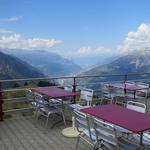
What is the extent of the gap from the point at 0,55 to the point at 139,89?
372 feet

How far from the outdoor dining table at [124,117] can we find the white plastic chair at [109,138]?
7.8 inches

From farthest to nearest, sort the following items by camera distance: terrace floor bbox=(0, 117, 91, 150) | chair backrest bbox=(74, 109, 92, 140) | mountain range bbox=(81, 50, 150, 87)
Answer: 1. mountain range bbox=(81, 50, 150, 87)
2. terrace floor bbox=(0, 117, 91, 150)
3. chair backrest bbox=(74, 109, 92, 140)

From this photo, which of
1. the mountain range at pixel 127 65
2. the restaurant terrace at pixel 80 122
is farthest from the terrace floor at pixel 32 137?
the mountain range at pixel 127 65

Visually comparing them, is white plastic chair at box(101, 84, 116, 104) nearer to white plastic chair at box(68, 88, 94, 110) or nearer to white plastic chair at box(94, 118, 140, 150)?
white plastic chair at box(68, 88, 94, 110)

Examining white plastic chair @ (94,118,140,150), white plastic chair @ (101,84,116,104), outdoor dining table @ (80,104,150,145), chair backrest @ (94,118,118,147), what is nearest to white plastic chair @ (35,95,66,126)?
outdoor dining table @ (80,104,150,145)

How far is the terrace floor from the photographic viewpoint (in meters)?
5.25

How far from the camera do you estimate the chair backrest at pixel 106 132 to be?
3.64m

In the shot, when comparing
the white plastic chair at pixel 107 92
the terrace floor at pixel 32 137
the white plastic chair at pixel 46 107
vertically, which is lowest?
the terrace floor at pixel 32 137

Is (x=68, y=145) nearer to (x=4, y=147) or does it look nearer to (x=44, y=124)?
(x=4, y=147)

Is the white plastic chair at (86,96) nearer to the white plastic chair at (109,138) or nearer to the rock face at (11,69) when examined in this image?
the white plastic chair at (109,138)

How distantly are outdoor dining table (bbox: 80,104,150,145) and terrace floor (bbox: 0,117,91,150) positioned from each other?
3.01 feet

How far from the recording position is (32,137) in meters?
5.78

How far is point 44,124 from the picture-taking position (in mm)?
6742

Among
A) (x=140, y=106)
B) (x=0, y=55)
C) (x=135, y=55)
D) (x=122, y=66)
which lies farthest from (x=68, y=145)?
(x=135, y=55)
